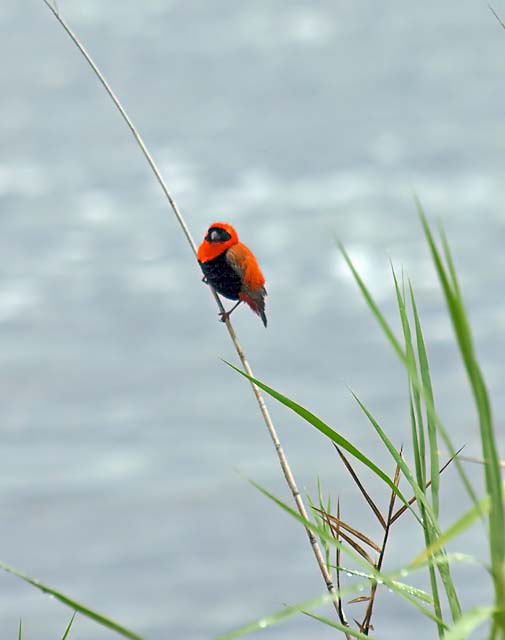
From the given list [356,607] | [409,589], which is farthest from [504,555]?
[356,607]

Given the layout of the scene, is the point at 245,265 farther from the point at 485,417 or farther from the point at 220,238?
the point at 485,417

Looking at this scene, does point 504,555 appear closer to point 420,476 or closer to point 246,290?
point 420,476

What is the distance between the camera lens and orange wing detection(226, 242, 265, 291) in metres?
2.21

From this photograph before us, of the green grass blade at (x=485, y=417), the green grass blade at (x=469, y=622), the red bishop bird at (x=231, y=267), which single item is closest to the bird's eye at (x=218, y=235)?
the red bishop bird at (x=231, y=267)

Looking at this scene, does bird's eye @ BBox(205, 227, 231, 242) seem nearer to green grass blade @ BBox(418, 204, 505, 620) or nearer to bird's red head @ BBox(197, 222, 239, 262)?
bird's red head @ BBox(197, 222, 239, 262)

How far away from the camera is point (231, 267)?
7.32 feet

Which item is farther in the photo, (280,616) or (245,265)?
(245,265)

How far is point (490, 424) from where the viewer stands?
833 mm

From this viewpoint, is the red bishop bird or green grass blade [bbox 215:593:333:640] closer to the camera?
green grass blade [bbox 215:593:333:640]

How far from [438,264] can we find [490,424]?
13 cm

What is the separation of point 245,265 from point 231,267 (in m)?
0.03

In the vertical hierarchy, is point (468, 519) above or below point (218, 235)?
below

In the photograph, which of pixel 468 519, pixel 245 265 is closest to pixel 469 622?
pixel 468 519

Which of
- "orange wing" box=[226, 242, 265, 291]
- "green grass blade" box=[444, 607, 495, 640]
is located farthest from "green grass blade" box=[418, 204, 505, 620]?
"orange wing" box=[226, 242, 265, 291]
